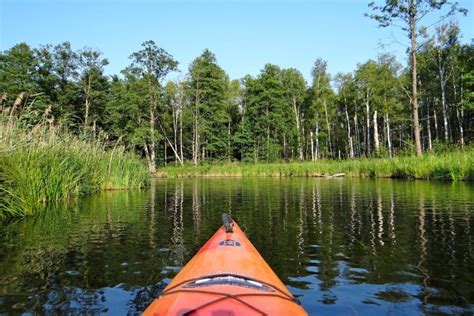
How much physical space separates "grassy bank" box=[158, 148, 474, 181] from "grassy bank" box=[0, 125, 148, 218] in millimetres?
17093

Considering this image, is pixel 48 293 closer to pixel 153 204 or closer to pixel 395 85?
pixel 153 204

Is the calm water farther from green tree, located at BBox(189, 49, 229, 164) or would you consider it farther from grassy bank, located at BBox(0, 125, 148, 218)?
green tree, located at BBox(189, 49, 229, 164)

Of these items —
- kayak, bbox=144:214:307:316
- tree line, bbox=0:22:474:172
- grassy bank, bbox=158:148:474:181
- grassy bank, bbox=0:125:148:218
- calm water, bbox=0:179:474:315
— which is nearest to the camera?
kayak, bbox=144:214:307:316

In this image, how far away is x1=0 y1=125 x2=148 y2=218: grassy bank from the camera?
930cm

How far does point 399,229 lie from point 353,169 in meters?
20.8

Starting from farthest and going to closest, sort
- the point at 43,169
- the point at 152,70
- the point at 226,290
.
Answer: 1. the point at 152,70
2. the point at 43,169
3. the point at 226,290

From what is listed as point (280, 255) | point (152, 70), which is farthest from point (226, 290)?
point (152, 70)

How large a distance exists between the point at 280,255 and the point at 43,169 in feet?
25.6

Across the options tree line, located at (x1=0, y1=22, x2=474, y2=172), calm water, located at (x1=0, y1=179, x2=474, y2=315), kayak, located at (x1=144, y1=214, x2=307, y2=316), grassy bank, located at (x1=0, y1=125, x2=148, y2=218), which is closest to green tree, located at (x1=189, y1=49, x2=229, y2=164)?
tree line, located at (x1=0, y1=22, x2=474, y2=172)

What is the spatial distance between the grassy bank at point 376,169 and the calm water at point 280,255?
8.84 meters

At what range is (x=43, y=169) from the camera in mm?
10617

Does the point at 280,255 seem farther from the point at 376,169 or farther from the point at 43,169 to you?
the point at 376,169

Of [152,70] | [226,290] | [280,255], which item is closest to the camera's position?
[226,290]

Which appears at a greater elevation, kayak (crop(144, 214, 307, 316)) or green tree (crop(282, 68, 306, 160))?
green tree (crop(282, 68, 306, 160))
